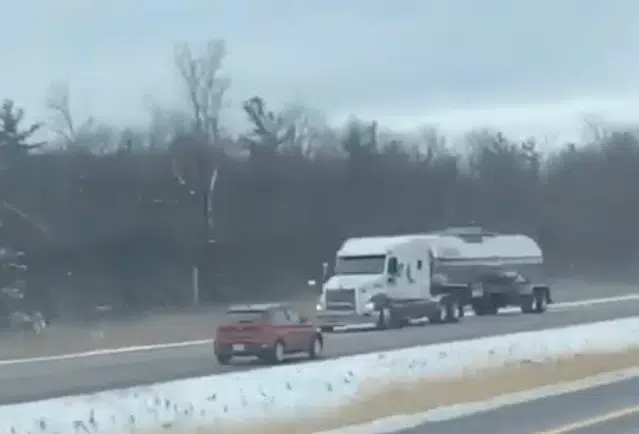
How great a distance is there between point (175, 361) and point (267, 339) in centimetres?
227

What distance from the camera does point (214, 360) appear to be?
3381 centimetres

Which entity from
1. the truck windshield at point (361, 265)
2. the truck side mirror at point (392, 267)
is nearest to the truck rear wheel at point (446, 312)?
the truck side mirror at point (392, 267)

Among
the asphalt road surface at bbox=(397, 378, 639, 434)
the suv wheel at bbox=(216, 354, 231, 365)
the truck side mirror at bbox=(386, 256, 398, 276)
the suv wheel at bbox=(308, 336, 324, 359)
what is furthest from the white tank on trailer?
the asphalt road surface at bbox=(397, 378, 639, 434)

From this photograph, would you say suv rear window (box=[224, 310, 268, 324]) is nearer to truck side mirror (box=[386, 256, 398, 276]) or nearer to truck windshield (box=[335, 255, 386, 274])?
truck windshield (box=[335, 255, 386, 274])

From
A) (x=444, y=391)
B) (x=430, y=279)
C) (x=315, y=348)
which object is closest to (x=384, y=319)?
(x=430, y=279)

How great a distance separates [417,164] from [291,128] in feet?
42.7

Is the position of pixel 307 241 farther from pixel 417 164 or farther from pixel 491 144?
pixel 491 144

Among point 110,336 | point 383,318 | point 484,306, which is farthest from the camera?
point 484,306

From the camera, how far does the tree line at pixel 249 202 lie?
59.0 m

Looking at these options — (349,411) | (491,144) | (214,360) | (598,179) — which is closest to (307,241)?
(598,179)

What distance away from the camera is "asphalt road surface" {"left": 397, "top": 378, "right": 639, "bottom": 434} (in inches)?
689

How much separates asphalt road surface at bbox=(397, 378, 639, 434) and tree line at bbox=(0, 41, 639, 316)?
34221 mm

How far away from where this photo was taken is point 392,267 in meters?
48.9

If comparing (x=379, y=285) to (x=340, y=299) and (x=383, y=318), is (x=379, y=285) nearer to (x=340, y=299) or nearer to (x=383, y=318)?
(x=383, y=318)
